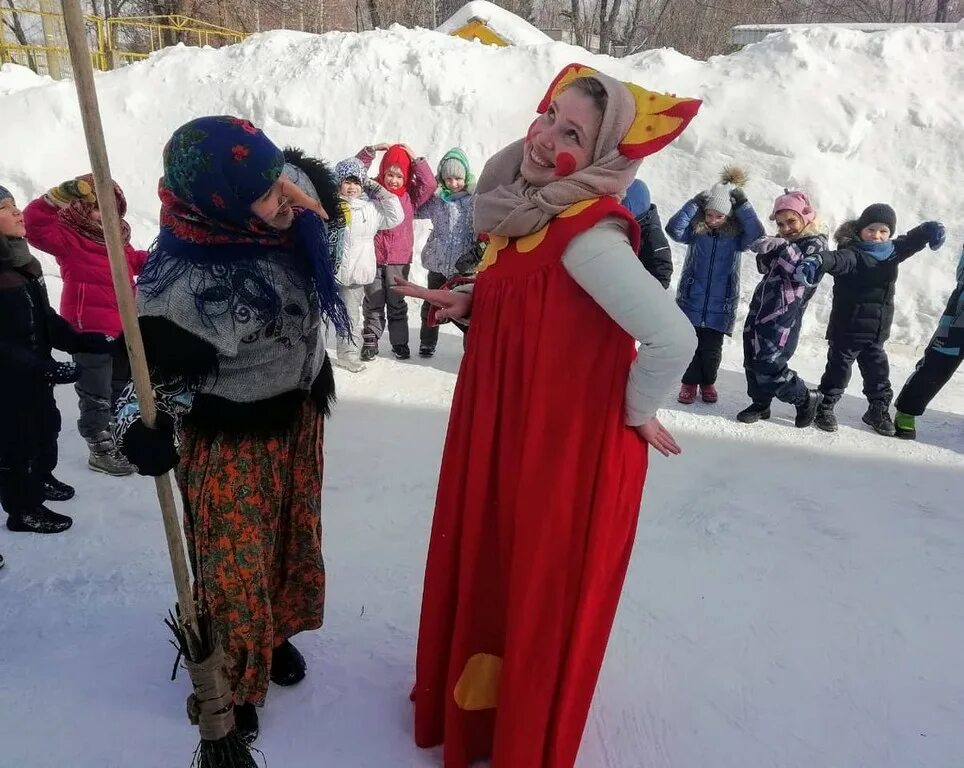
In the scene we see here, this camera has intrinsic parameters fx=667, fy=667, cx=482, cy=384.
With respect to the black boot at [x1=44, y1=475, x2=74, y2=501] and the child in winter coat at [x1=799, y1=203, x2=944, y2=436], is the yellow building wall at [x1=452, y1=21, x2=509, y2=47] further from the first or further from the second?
the black boot at [x1=44, y1=475, x2=74, y2=501]

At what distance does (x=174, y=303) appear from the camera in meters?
1.52

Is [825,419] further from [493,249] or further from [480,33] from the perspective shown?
[480,33]

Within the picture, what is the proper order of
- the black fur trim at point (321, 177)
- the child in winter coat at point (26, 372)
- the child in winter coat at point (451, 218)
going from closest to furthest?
the black fur trim at point (321, 177) → the child in winter coat at point (26, 372) → the child in winter coat at point (451, 218)

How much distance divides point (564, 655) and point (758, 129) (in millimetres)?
7451

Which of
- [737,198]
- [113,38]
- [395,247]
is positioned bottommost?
[395,247]

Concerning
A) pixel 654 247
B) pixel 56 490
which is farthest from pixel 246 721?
pixel 654 247

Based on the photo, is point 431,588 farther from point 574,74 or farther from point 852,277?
point 852,277

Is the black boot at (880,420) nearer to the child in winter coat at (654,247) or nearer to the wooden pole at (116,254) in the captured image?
the child in winter coat at (654,247)

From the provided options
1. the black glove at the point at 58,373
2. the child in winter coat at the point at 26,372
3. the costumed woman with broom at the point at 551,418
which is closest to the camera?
the costumed woman with broom at the point at 551,418

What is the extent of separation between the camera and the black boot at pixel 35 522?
2900mm

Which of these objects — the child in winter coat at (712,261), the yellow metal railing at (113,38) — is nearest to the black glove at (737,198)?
the child in winter coat at (712,261)

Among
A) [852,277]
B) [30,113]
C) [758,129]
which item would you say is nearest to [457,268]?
[852,277]

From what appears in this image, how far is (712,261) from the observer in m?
4.54

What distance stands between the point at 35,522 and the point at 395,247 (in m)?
3.25
